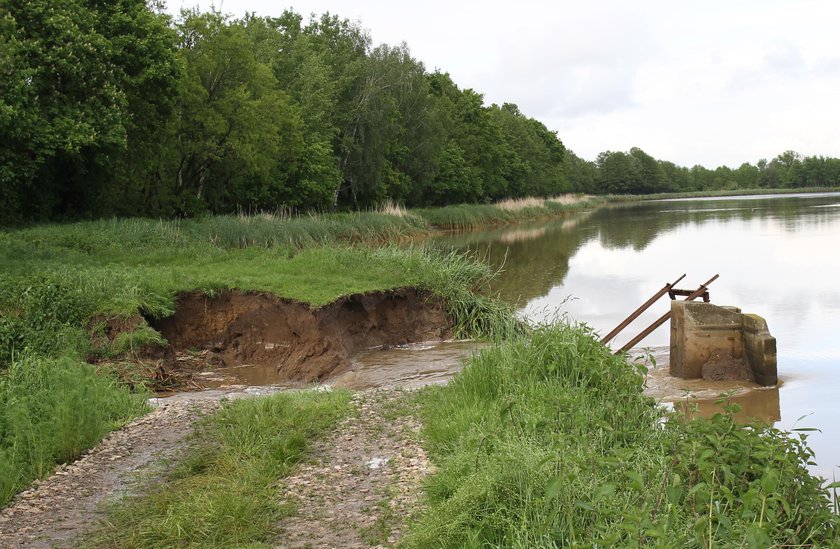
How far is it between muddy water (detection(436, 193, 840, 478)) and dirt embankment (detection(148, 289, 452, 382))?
3.20 m

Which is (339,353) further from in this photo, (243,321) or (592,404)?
(592,404)

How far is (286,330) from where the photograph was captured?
14.3 m

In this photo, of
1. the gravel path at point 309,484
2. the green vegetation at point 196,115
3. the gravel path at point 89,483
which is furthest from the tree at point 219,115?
the gravel path at point 309,484

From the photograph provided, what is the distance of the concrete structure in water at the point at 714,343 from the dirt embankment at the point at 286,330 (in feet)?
15.8

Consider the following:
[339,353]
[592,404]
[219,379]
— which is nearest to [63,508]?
[592,404]

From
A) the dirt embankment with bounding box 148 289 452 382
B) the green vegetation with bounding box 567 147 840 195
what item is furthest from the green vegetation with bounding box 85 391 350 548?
the green vegetation with bounding box 567 147 840 195

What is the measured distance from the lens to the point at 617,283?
25.4m

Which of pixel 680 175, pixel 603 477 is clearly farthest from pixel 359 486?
pixel 680 175

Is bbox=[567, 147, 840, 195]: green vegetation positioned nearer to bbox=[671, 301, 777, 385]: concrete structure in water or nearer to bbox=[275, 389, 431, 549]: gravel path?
bbox=[671, 301, 777, 385]: concrete structure in water

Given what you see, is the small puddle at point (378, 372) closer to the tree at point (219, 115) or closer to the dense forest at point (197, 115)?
the dense forest at point (197, 115)

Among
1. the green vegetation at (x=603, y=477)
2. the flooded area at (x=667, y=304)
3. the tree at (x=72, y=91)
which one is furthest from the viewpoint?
the tree at (x=72, y=91)

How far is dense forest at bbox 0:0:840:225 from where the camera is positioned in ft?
76.3

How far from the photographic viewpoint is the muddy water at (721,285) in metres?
11.7

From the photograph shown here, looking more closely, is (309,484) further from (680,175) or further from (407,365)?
(680,175)
